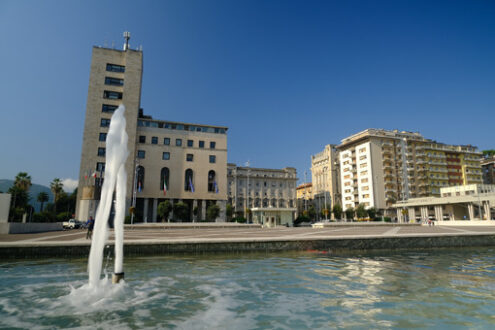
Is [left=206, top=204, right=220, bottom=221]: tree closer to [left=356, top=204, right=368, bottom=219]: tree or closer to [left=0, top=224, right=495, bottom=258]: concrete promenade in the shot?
[left=356, top=204, right=368, bottom=219]: tree

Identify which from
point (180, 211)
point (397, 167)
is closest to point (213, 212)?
point (180, 211)

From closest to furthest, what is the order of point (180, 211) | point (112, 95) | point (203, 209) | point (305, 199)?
point (180, 211) < point (112, 95) < point (203, 209) < point (305, 199)

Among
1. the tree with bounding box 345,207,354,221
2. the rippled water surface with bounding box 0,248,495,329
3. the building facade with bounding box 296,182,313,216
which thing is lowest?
the rippled water surface with bounding box 0,248,495,329

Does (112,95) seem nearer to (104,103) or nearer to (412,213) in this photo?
(104,103)

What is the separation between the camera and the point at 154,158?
60000mm

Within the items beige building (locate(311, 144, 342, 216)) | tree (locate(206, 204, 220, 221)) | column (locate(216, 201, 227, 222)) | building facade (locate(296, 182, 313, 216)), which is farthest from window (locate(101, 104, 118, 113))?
building facade (locate(296, 182, 313, 216))

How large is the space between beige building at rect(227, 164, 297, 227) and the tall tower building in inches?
1684

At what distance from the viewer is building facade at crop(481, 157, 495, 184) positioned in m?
101

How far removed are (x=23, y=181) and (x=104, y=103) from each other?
72.5ft

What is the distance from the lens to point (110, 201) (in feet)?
22.7

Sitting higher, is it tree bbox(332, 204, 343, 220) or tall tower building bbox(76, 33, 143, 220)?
tall tower building bbox(76, 33, 143, 220)

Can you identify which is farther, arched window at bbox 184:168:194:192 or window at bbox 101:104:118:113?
arched window at bbox 184:168:194:192

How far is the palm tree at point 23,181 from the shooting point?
5583cm

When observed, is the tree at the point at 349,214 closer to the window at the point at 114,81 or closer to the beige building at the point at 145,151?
the beige building at the point at 145,151
